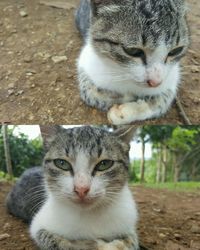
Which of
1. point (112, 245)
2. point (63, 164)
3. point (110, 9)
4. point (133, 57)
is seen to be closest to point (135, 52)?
point (133, 57)

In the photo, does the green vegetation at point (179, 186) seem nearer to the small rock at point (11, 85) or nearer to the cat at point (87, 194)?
the cat at point (87, 194)

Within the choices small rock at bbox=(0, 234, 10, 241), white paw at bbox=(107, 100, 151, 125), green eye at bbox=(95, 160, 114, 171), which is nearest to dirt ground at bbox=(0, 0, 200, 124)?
white paw at bbox=(107, 100, 151, 125)

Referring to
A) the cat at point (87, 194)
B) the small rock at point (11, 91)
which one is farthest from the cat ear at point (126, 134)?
the small rock at point (11, 91)

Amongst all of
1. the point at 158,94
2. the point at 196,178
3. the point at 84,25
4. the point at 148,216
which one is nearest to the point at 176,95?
the point at 158,94

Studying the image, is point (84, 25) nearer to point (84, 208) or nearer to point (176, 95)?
point (176, 95)

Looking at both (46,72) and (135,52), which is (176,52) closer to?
(135,52)

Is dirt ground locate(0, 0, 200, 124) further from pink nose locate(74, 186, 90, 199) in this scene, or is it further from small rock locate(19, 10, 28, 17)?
pink nose locate(74, 186, 90, 199)
